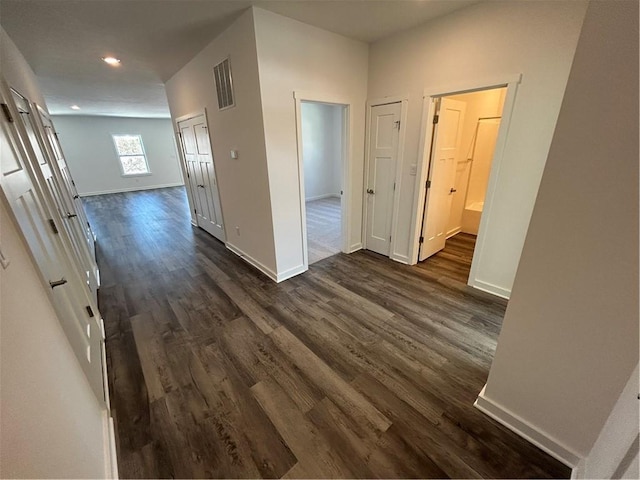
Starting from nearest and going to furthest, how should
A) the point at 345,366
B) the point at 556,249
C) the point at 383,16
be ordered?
the point at 556,249, the point at 345,366, the point at 383,16

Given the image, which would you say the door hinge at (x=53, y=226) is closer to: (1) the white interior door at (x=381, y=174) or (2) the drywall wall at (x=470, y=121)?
(1) the white interior door at (x=381, y=174)

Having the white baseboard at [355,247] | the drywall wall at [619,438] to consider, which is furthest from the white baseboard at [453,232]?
the drywall wall at [619,438]

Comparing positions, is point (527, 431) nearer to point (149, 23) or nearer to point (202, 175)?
point (149, 23)

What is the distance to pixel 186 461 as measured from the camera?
134 cm

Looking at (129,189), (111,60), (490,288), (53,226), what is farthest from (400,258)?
(129,189)

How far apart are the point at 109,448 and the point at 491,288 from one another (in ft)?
10.9

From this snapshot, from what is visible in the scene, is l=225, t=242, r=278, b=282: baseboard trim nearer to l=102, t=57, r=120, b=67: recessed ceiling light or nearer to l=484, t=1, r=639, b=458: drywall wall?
l=484, t=1, r=639, b=458: drywall wall

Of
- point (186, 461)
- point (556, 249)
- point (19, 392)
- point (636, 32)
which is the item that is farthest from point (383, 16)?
point (186, 461)

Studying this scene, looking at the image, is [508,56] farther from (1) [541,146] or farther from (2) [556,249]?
(2) [556,249]

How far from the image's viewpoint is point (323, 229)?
16.5 feet

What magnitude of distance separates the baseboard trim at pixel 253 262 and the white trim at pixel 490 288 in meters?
2.29

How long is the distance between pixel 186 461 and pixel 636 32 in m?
2.62

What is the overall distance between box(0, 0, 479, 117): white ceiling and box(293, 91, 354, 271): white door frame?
2.14 ft

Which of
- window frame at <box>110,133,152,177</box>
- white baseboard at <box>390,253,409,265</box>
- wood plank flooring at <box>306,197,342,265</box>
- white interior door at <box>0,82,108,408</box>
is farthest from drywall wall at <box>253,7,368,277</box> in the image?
window frame at <box>110,133,152,177</box>
